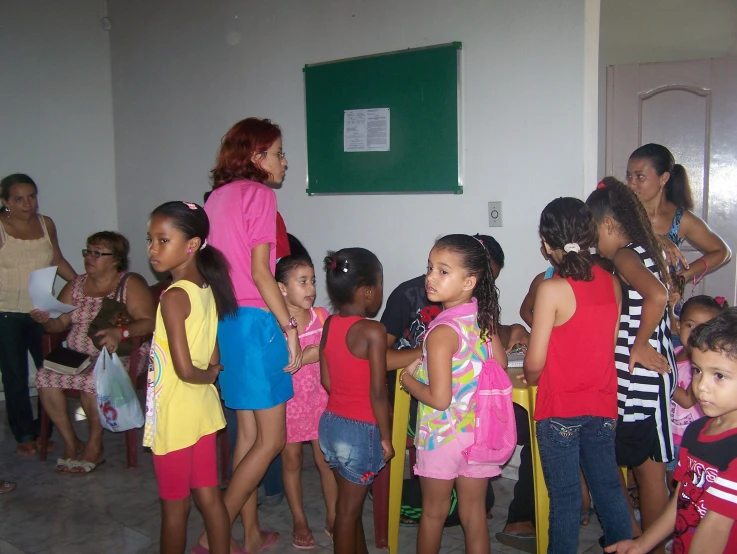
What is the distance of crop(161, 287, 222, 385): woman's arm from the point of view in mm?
2221

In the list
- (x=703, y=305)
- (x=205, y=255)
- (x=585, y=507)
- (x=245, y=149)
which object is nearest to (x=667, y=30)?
(x=703, y=305)

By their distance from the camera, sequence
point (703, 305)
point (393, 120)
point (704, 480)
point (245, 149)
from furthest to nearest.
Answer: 1. point (393, 120)
2. point (703, 305)
3. point (245, 149)
4. point (704, 480)

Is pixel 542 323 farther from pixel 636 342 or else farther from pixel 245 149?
pixel 245 149

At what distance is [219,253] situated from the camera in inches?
95.8

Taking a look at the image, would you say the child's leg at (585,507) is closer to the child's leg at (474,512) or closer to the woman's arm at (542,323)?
the child's leg at (474,512)

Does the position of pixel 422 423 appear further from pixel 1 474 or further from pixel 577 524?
pixel 1 474

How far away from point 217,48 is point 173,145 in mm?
811

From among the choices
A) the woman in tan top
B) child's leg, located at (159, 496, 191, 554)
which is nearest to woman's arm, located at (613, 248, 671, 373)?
child's leg, located at (159, 496, 191, 554)

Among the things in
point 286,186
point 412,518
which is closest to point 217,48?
point 286,186

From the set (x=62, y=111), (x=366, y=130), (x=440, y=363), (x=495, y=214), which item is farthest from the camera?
(x=62, y=111)

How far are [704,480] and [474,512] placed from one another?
858mm

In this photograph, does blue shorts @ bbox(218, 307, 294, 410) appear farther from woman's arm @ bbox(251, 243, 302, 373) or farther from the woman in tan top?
the woman in tan top

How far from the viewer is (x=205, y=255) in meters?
2.41

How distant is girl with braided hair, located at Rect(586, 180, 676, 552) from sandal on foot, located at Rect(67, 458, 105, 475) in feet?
9.01
